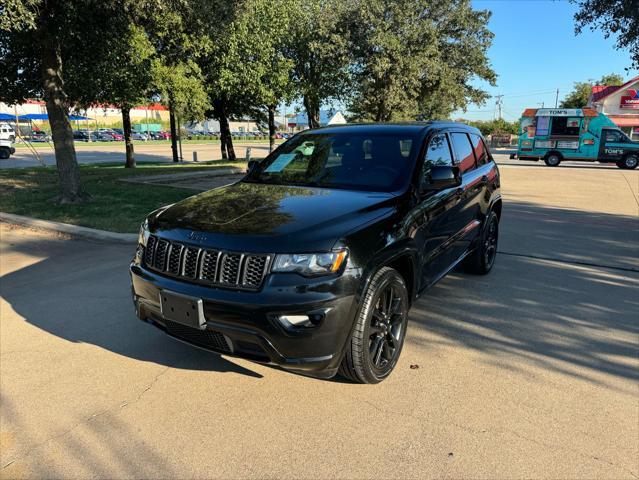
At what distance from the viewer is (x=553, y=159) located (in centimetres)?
Answer: 2583

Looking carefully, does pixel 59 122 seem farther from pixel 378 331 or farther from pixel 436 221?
pixel 378 331

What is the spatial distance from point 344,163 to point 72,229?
5.50 metres

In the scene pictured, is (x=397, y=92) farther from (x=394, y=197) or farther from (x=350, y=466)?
(x=350, y=466)

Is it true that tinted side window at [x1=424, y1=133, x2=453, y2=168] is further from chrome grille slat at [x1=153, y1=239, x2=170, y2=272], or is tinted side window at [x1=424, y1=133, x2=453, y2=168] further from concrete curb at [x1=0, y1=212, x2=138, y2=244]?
concrete curb at [x1=0, y1=212, x2=138, y2=244]

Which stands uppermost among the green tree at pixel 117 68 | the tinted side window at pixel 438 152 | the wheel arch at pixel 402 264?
the green tree at pixel 117 68

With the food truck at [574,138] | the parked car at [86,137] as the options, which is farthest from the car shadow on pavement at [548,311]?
the parked car at [86,137]

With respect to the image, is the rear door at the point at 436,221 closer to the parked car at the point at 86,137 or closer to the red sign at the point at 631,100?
the red sign at the point at 631,100

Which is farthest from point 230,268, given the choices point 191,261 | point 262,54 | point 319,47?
point 319,47

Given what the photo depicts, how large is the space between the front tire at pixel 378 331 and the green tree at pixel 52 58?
22.0 feet

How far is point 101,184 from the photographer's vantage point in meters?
13.2

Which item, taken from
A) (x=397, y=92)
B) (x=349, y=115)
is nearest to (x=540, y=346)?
(x=397, y=92)

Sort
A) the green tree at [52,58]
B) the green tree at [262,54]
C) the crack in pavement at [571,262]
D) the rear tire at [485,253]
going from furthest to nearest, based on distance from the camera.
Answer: the green tree at [262,54] < the green tree at [52,58] < the crack in pavement at [571,262] < the rear tire at [485,253]

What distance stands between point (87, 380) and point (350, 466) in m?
1.95

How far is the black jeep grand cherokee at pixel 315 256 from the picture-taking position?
8.54 feet
